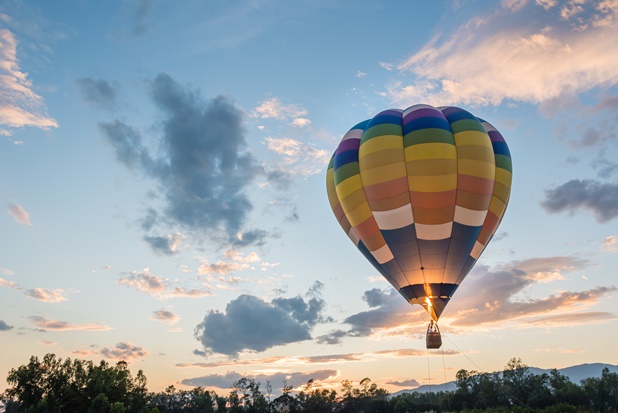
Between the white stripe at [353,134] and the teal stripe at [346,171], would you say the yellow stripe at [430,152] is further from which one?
the white stripe at [353,134]

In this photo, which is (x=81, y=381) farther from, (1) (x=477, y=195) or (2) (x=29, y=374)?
(1) (x=477, y=195)

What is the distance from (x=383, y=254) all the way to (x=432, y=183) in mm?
4410

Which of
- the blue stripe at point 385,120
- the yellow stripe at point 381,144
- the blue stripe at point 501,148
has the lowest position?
the yellow stripe at point 381,144

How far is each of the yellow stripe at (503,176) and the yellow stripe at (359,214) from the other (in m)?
6.63

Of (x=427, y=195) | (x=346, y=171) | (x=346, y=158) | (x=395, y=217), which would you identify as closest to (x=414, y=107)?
(x=346, y=158)

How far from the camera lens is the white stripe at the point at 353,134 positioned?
25.7 meters

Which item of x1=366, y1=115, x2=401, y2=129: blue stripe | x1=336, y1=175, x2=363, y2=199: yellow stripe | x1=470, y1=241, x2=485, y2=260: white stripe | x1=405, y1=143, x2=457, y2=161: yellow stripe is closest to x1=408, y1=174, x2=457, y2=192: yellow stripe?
x1=405, y1=143, x2=457, y2=161: yellow stripe

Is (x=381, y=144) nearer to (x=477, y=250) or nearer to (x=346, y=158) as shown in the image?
(x=346, y=158)

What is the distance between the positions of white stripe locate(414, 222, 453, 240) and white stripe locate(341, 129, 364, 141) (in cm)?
597

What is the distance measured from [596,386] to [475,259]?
83.7 metres

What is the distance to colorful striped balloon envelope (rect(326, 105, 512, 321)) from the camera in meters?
22.5

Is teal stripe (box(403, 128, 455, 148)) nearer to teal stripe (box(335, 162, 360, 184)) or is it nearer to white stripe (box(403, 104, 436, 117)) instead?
white stripe (box(403, 104, 436, 117))

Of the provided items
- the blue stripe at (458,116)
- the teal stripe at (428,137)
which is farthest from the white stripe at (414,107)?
the teal stripe at (428,137)

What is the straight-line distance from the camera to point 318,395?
4710 inches
